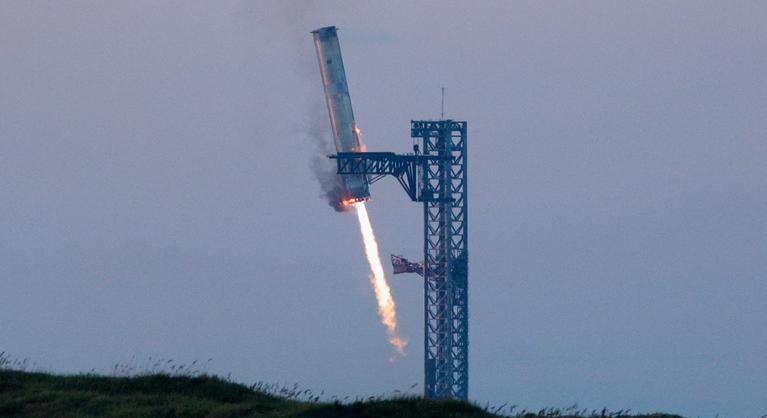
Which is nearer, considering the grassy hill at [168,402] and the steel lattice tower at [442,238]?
the grassy hill at [168,402]

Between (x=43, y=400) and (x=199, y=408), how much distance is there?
3180 mm

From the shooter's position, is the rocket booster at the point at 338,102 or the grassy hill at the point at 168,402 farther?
the rocket booster at the point at 338,102

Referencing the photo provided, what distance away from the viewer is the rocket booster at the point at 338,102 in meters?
61.4

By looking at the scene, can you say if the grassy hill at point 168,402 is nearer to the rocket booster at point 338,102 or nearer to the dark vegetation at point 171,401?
the dark vegetation at point 171,401

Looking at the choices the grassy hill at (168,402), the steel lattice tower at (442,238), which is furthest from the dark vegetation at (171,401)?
the steel lattice tower at (442,238)

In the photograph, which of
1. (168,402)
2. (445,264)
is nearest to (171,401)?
(168,402)

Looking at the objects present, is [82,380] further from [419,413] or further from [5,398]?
[419,413]

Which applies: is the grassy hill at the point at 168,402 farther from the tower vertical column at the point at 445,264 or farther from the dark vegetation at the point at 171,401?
the tower vertical column at the point at 445,264

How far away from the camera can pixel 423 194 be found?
61344 millimetres

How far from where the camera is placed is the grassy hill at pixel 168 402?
2673cm

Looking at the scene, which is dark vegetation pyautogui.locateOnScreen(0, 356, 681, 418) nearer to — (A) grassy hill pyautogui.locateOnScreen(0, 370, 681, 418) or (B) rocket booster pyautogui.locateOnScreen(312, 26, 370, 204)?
(A) grassy hill pyautogui.locateOnScreen(0, 370, 681, 418)

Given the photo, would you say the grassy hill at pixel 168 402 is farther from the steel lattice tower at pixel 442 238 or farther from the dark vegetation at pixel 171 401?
the steel lattice tower at pixel 442 238

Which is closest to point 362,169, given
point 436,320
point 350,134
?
point 350,134

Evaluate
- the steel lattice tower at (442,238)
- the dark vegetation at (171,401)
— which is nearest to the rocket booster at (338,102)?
the steel lattice tower at (442,238)
